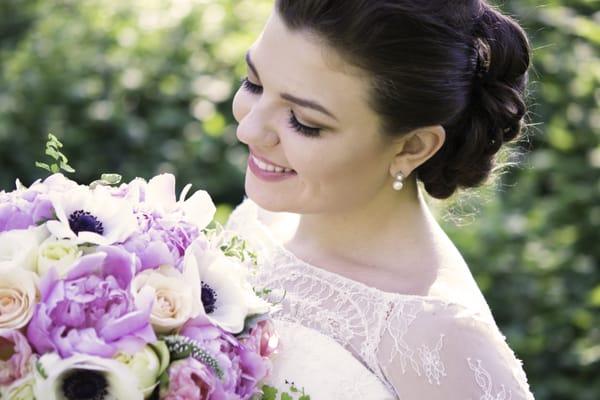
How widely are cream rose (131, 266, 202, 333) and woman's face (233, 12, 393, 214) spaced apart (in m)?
0.57

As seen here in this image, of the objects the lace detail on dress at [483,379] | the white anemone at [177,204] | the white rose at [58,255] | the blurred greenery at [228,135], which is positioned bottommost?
the blurred greenery at [228,135]

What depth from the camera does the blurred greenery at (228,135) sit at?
4.69 m

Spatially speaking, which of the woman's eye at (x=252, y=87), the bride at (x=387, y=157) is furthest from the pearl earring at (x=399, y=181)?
the woman's eye at (x=252, y=87)

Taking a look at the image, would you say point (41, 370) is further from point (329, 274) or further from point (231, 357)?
point (329, 274)

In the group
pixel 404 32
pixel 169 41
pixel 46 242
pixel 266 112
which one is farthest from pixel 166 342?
pixel 169 41

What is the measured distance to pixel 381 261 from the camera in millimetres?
2869

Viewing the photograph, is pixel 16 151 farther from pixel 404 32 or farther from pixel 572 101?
pixel 404 32

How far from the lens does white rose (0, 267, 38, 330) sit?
6.69ft

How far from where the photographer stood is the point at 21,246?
84.4 inches

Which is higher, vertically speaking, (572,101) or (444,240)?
(444,240)

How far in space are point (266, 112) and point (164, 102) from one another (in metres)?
2.83

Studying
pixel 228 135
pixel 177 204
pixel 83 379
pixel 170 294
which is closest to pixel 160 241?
pixel 170 294

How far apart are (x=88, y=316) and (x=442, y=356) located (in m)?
0.90

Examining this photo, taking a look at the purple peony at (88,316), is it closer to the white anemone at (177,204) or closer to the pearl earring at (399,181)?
the white anemone at (177,204)
